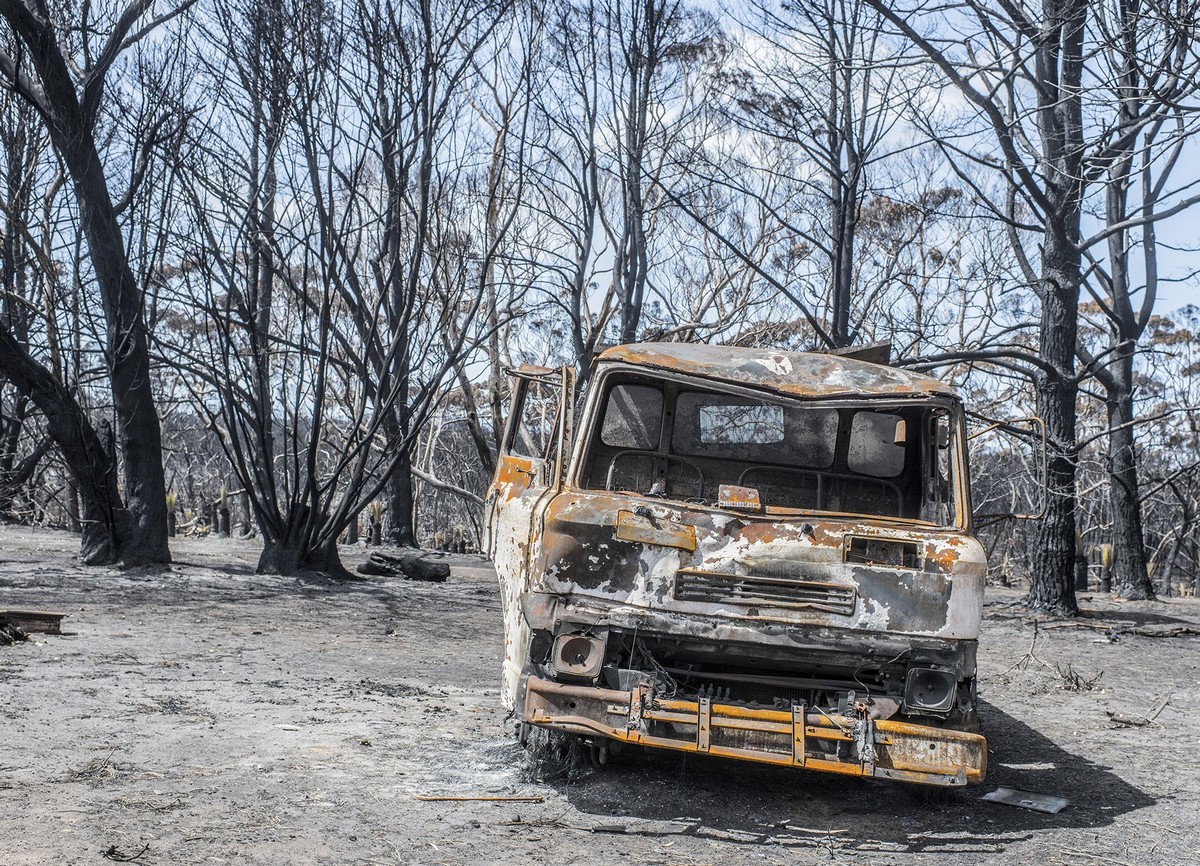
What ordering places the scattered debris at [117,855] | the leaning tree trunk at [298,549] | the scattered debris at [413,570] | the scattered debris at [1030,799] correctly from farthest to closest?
the scattered debris at [413,570] → the leaning tree trunk at [298,549] → the scattered debris at [1030,799] → the scattered debris at [117,855]

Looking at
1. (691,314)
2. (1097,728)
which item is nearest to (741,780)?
(1097,728)

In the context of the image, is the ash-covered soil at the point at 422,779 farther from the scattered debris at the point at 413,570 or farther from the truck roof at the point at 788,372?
the scattered debris at the point at 413,570

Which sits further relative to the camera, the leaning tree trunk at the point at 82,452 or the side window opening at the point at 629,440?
the leaning tree trunk at the point at 82,452

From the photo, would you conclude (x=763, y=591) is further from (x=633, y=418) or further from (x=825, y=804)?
(x=633, y=418)

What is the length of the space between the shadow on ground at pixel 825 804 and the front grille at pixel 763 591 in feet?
3.07

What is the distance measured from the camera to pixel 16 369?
42.9ft

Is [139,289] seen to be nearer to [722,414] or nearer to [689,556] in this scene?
[722,414]

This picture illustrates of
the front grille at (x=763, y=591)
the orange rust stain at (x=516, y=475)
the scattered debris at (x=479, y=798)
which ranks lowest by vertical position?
the scattered debris at (x=479, y=798)

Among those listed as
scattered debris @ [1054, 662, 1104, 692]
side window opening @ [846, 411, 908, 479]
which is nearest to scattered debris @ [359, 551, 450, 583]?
scattered debris @ [1054, 662, 1104, 692]

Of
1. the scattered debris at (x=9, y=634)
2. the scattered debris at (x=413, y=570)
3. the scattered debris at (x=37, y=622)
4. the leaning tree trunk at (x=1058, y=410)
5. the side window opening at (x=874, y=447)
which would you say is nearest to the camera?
the side window opening at (x=874, y=447)

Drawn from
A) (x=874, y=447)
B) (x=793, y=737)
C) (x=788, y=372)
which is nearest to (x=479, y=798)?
(x=793, y=737)

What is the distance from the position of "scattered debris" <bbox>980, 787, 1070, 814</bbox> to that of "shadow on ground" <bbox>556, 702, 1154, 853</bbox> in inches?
1.3

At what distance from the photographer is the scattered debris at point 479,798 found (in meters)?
4.80

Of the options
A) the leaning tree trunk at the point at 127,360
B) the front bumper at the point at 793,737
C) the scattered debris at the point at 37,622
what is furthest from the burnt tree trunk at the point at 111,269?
the front bumper at the point at 793,737
